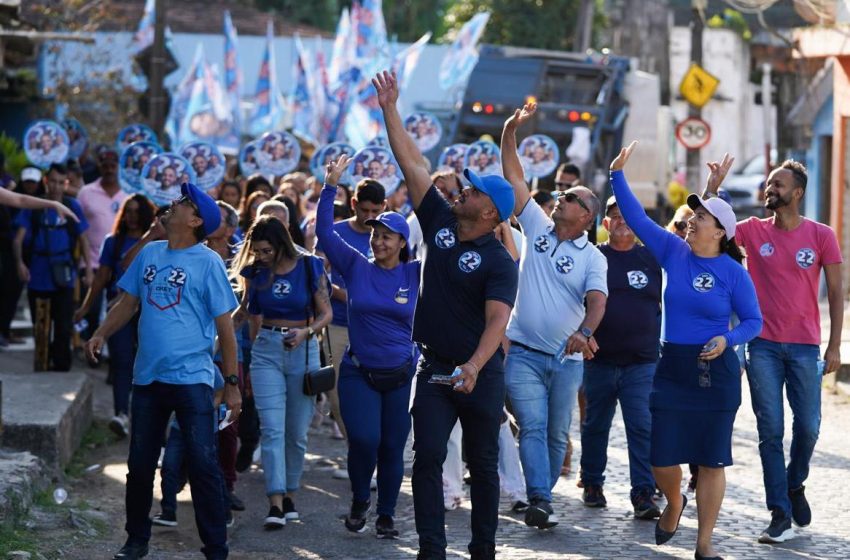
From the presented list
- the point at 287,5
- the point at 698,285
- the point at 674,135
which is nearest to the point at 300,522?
the point at 698,285

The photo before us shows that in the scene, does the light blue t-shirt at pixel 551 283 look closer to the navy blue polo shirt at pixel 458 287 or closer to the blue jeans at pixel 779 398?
the blue jeans at pixel 779 398

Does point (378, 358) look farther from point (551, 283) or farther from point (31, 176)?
point (31, 176)

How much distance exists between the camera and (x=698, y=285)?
806 cm

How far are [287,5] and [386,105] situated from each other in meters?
53.2

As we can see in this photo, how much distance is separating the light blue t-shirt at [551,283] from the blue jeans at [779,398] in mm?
960

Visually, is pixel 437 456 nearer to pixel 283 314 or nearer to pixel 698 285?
pixel 698 285

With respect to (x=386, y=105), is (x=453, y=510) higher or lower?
lower

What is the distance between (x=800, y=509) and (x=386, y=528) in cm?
232

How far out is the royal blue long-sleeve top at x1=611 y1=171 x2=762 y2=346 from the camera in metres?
8.01

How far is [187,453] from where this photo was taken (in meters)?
7.91

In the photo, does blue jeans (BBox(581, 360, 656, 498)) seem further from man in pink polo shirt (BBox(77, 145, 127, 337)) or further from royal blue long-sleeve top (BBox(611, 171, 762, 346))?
man in pink polo shirt (BBox(77, 145, 127, 337))

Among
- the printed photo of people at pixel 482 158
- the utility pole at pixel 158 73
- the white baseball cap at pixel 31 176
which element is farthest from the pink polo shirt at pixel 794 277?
the utility pole at pixel 158 73

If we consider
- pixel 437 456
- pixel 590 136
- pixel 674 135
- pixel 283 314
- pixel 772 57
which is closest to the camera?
pixel 437 456

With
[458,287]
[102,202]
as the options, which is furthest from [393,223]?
[102,202]
